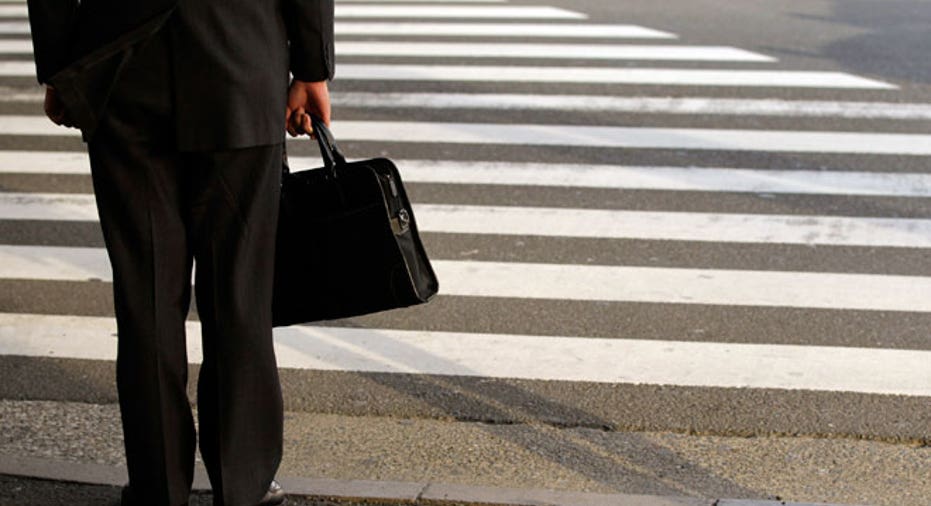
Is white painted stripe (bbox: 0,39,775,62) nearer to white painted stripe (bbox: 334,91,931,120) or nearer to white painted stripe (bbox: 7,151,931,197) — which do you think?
white painted stripe (bbox: 334,91,931,120)

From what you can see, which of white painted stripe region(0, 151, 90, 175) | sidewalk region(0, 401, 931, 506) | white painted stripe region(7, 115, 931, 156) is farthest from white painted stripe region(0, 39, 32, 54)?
sidewalk region(0, 401, 931, 506)

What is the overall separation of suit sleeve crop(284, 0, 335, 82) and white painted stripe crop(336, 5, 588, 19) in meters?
9.62

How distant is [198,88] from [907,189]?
16.6 ft

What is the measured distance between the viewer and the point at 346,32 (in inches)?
490

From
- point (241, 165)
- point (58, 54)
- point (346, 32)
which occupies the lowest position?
point (346, 32)

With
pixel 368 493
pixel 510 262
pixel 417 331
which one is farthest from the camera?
pixel 510 262

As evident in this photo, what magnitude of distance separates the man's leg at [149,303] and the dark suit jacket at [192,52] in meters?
0.11

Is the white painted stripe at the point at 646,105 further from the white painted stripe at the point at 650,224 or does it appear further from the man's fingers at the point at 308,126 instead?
the man's fingers at the point at 308,126

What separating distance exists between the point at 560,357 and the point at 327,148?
1.99 metres

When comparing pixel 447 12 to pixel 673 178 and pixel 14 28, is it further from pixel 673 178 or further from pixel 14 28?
pixel 673 178

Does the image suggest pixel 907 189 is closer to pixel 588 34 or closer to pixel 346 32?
pixel 588 34

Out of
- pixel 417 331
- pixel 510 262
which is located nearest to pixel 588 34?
pixel 510 262

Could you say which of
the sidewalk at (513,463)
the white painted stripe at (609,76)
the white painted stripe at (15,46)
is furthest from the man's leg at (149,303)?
the white painted stripe at (15,46)

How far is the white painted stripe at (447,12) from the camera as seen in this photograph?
1309 centimetres
